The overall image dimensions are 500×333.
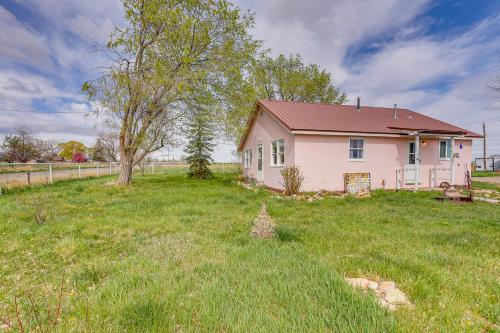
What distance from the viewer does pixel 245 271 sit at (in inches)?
134

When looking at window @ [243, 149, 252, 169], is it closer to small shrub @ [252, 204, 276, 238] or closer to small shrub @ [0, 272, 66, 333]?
small shrub @ [252, 204, 276, 238]

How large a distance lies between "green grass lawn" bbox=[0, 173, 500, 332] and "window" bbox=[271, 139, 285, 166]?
7.29m

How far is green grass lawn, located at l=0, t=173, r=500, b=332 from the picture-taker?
2.35 metres

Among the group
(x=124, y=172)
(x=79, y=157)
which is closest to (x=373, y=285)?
(x=124, y=172)

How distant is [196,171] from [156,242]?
19.4 metres

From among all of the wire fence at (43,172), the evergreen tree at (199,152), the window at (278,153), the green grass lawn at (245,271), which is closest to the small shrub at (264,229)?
the green grass lawn at (245,271)

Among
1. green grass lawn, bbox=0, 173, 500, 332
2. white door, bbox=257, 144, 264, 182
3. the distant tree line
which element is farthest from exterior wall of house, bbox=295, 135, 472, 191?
the distant tree line

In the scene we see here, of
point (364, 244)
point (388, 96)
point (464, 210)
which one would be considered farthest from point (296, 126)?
point (388, 96)

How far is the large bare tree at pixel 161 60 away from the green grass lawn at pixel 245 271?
8740mm

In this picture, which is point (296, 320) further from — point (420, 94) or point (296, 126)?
point (420, 94)

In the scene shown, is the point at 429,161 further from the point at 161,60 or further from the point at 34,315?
the point at 34,315

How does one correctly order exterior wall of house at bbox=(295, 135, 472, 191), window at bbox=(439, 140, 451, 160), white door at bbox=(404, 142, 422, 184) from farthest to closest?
window at bbox=(439, 140, 451, 160), white door at bbox=(404, 142, 422, 184), exterior wall of house at bbox=(295, 135, 472, 191)

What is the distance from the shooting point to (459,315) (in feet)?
8.07

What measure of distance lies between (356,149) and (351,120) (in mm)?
1997
